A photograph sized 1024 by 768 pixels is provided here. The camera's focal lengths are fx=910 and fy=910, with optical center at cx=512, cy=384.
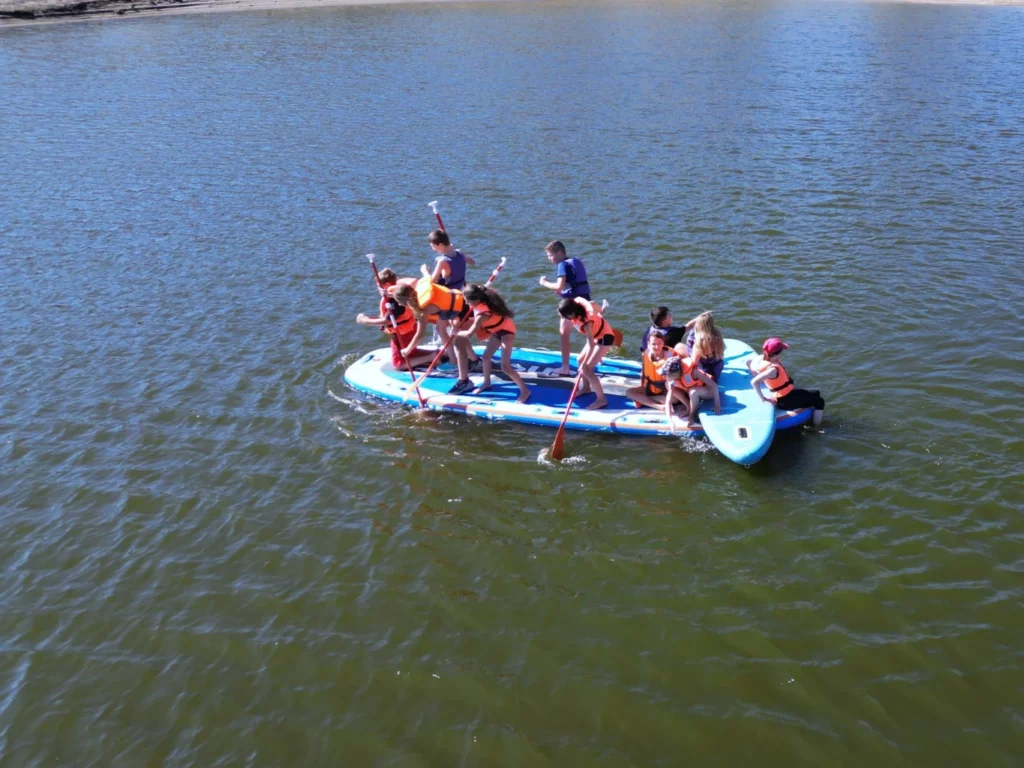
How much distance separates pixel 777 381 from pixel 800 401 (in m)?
0.42

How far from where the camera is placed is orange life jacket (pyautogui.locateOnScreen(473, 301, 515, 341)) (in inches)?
502

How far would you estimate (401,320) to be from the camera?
14.0 meters

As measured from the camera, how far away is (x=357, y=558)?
10609 millimetres

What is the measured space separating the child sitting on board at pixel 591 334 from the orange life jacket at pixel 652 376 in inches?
21.1

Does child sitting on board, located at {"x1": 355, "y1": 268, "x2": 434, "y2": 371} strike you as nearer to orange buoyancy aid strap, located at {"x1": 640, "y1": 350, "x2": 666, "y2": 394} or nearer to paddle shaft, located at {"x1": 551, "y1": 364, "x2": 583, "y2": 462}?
paddle shaft, located at {"x1": 551, "y1": 364, "x2": 583, "y2": 462}

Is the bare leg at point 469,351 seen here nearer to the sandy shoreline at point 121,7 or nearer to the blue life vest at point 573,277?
the blue life vest at point 573,277

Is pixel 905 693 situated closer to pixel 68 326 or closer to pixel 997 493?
pixel 997 493

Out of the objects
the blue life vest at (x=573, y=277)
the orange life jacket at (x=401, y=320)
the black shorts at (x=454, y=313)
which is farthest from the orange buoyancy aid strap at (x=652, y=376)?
the orange life jacket at (x=401, y=320)

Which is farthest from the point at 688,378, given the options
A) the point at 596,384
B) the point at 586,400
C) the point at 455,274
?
the point at 455,274

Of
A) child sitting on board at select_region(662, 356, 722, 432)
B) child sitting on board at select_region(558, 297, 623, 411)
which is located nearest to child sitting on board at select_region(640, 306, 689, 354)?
child sitting on board at select_region(662, 356, 722, 432)

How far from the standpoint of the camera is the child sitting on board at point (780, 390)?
11.9 metres

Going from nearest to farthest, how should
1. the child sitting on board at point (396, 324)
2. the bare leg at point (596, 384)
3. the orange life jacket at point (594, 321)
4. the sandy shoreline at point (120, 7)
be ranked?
the orange life jacket at point (594, 321)
the bare leg at point (596, 384)
the child sitting on board at point (396, 324)
the sandy shoreline at point (120, 7)

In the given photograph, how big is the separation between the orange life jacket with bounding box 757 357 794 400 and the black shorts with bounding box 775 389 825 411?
3.1 inches

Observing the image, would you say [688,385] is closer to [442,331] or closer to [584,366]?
[584,366]
